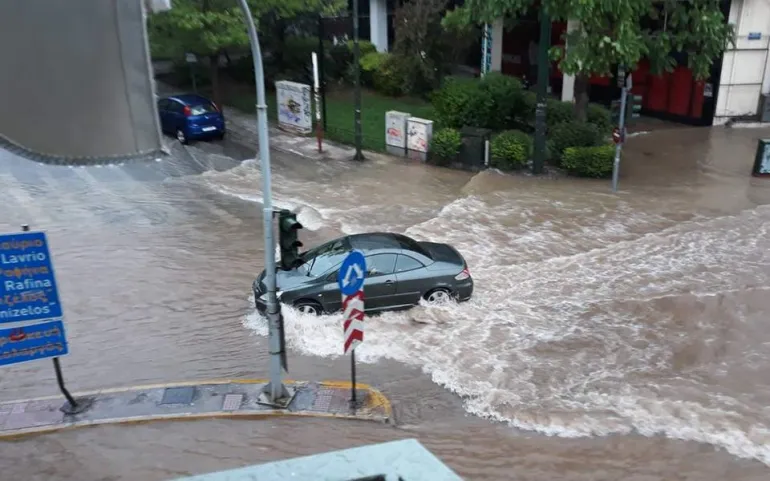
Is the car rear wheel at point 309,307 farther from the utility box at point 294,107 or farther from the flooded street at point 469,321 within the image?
the utility box at point 294,107

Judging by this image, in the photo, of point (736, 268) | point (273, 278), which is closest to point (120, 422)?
point (273, 278)

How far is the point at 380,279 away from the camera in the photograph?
11383 mm

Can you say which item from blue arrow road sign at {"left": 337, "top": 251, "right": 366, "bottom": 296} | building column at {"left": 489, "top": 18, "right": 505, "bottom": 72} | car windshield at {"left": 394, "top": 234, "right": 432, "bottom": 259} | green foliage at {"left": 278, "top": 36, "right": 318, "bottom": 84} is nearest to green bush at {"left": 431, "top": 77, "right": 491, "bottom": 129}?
building column at {"left": 489, "top": 18, "right": 505, "bottom": 72}

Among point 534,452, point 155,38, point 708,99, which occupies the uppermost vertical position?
point 155,38

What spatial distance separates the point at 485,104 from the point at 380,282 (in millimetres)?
11875

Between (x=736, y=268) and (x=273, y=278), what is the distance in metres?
9.37

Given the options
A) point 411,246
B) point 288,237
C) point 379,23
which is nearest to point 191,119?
point 411,246

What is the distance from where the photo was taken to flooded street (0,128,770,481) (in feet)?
26.9

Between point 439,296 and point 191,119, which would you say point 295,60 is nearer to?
point 191,119

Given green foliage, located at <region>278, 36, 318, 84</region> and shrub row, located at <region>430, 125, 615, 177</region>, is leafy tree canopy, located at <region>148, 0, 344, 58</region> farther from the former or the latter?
shrub row, located at <region>430, 125, 615, 177</region>

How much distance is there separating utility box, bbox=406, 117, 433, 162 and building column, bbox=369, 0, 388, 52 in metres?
15.6

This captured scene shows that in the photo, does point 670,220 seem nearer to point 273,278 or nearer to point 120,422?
point 273,278

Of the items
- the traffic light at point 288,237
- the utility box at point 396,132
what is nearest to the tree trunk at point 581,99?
the utility box at point 396,132

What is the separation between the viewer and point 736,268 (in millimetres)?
13250
